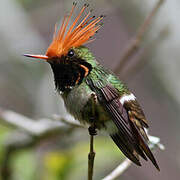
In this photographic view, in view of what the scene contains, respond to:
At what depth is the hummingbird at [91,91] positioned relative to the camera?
3.04 metres

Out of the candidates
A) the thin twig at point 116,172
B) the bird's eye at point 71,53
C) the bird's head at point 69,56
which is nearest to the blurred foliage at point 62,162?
the thin twig at point 116,172

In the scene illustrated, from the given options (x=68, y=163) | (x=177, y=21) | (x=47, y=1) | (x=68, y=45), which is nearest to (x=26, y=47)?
(x=47, y=1)

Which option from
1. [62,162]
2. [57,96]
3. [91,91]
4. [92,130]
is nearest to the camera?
[92,130]

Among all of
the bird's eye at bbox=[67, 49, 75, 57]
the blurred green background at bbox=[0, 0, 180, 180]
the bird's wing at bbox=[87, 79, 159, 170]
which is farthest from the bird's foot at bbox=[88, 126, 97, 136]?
the blurred green background at bbox=[0, 0, 180, 180]

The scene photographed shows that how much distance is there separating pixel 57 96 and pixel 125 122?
2.66m

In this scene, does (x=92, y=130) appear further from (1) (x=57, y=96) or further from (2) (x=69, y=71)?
(1) (x=57, y=96)

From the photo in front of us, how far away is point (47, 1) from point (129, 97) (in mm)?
5234

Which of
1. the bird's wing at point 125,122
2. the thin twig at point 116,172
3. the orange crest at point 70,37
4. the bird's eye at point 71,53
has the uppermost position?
the orange crest at point 70,37

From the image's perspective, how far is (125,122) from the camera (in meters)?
3.00

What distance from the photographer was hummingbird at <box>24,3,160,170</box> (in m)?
3.04

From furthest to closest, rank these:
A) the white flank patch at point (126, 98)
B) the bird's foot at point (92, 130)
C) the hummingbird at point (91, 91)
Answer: the white flank patch at point (126, 98) < the hummingbird at point (91, 91) < the bird's foot at point (92, 130)

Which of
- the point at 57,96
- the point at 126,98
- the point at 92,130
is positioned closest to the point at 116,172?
the point at 92,130

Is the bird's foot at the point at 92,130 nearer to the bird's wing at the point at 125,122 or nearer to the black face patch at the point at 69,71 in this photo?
the bird's wing at the point at 125,122

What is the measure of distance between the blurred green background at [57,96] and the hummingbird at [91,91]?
1.12 metres
